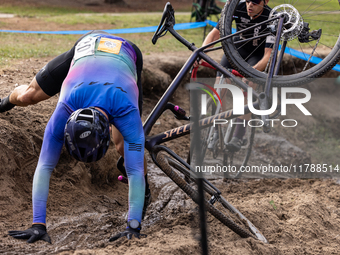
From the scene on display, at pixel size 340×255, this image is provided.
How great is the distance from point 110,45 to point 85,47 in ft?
0.70

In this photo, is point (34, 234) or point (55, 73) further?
point (55, 73)

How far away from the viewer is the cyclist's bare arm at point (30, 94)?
3496mm

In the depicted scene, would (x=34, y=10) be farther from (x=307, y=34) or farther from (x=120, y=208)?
(x=307, y=34)

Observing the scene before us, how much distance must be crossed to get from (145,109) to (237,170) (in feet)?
7.39

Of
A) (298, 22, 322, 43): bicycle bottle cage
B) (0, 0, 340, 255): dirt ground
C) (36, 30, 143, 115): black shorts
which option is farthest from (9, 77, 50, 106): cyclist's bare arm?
(298, 22, 322, 43): bicycle bottle cage

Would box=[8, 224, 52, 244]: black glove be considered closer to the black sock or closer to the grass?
the black sock

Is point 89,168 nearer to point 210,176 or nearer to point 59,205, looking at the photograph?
point 59,205

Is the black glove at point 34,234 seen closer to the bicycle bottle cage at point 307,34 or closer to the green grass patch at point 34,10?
the bicycle bottle cage at point 307,34

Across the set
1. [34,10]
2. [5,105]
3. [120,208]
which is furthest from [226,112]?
[34,10]

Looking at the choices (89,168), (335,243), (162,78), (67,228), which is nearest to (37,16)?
(162,78)

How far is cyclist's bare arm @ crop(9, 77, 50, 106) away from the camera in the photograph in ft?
11.5

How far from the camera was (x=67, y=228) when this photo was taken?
3.26 meters

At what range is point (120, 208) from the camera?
400cm

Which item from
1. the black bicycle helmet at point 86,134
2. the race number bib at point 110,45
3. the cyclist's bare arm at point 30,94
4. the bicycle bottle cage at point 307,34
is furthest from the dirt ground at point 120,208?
the bicycle bottle cage at point 307,34
